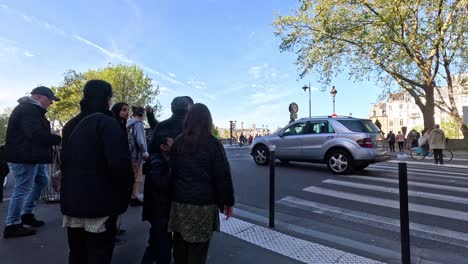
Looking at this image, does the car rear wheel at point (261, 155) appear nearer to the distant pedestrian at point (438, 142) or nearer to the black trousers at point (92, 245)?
the distant pedestrian at point (438, 142)

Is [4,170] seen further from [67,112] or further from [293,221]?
[67,112]

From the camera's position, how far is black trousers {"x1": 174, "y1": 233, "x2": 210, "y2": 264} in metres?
2.45

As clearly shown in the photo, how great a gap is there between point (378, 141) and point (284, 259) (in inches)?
287

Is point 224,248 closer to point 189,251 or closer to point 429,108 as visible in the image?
point 189,251

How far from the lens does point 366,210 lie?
572cm

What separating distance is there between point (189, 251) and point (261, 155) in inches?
366

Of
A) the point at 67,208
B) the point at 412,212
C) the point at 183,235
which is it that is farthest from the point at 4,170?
the point at 412,212

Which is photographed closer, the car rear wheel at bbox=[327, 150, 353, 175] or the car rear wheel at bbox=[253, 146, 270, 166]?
the car rear wheel at bbox=[327, 150, 353, 175]

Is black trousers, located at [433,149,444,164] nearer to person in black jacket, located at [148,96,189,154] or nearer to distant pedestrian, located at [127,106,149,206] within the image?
distant pedestrian, located at [127,106,149,206]

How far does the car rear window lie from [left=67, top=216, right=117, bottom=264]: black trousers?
839cm

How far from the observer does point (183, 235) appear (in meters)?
2.44

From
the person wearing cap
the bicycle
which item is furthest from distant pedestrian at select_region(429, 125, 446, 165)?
the person wearing cap

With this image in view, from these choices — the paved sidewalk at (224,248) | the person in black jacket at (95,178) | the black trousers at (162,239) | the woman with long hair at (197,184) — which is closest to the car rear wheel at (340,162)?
the paved sidewalk at (224,248)

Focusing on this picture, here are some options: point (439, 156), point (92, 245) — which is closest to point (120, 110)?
point (92, 245)
